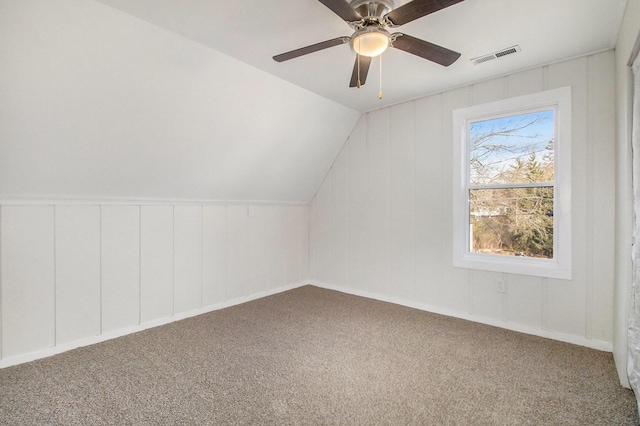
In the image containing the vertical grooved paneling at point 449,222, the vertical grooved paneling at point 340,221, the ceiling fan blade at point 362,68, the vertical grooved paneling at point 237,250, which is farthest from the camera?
the vertical grooved paneling at point 340,221

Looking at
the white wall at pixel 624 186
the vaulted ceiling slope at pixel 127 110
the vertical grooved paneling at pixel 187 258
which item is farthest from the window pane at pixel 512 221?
the vertical grooved paneling at pixel 187 258

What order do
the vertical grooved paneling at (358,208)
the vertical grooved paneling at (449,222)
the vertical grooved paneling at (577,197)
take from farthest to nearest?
the vertical grooved paneling at (358,208), the vertical grooved paneling at (449,222), the vertical grooved paneling at (577,197)

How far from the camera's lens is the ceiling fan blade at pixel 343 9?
1482 mm

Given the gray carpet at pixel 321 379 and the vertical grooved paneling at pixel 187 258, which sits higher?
the vertical grooved paneling at pixel 187 258

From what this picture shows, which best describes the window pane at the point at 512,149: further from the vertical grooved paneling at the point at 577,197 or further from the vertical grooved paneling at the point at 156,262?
the vertical grooved paneling at the point at 156,262

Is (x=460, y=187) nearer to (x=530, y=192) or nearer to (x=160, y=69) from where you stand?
(x=530, y=192)

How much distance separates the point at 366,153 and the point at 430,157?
839 millimetres

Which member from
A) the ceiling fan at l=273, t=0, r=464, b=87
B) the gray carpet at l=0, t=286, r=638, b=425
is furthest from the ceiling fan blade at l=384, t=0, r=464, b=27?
the gray carpet at l=0, t=286, r=638, b=425

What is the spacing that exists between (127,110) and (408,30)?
2.04m

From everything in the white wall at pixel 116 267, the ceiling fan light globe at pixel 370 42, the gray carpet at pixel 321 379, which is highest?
the ceiling fan light globe at pixel 370 42

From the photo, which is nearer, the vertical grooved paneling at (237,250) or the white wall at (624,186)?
the white wall at (624,186)

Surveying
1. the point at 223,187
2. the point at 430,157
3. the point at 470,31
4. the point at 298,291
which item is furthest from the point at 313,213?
the point at 470,31

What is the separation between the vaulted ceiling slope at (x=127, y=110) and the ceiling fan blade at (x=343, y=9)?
1.18 m

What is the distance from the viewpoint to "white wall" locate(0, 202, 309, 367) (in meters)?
2.31
